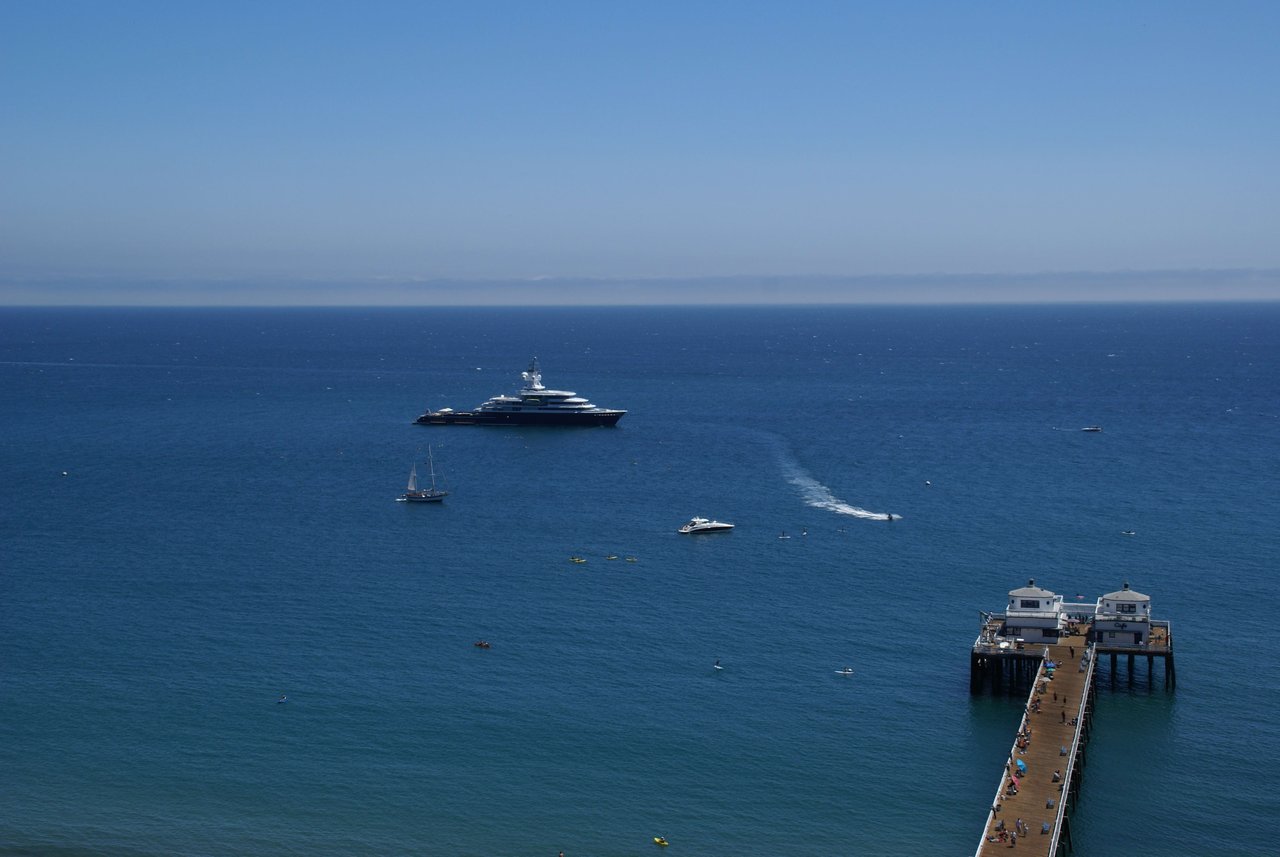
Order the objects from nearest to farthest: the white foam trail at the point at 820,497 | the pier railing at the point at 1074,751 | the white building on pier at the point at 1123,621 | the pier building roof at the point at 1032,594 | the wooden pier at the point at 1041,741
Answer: the wooden pier at the point at 1041,741, the pier railing at the point at 1074,751, the white building on pier at the point at 1123,621, the pier building roof at the point at 1032,594, the white foam trail at the point at 820,497

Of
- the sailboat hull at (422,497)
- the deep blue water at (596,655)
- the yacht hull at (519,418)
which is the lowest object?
the deep blue water at (596,655)

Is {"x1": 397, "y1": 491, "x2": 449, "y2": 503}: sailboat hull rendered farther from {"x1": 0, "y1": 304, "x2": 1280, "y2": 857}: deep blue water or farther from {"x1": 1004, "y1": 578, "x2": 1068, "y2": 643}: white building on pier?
{"x1": 1004, "y1": 578, "x2": 1068, "y2": 643}: white building on pier

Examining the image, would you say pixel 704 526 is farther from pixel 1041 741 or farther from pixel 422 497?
pixel 1041 741

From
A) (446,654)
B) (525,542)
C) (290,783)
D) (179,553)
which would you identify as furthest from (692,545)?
(290,783)

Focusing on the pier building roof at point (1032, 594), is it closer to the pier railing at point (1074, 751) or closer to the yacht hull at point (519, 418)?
the pier railing at point (1074, 751)

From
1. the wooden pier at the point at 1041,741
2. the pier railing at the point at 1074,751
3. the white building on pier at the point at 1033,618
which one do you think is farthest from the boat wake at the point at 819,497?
the pier railing at the point at 1074,751

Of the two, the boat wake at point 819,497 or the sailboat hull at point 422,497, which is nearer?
the boat wake at point 819,497

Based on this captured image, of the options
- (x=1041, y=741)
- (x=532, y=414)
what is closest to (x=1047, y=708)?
(x=1041, y=741)
